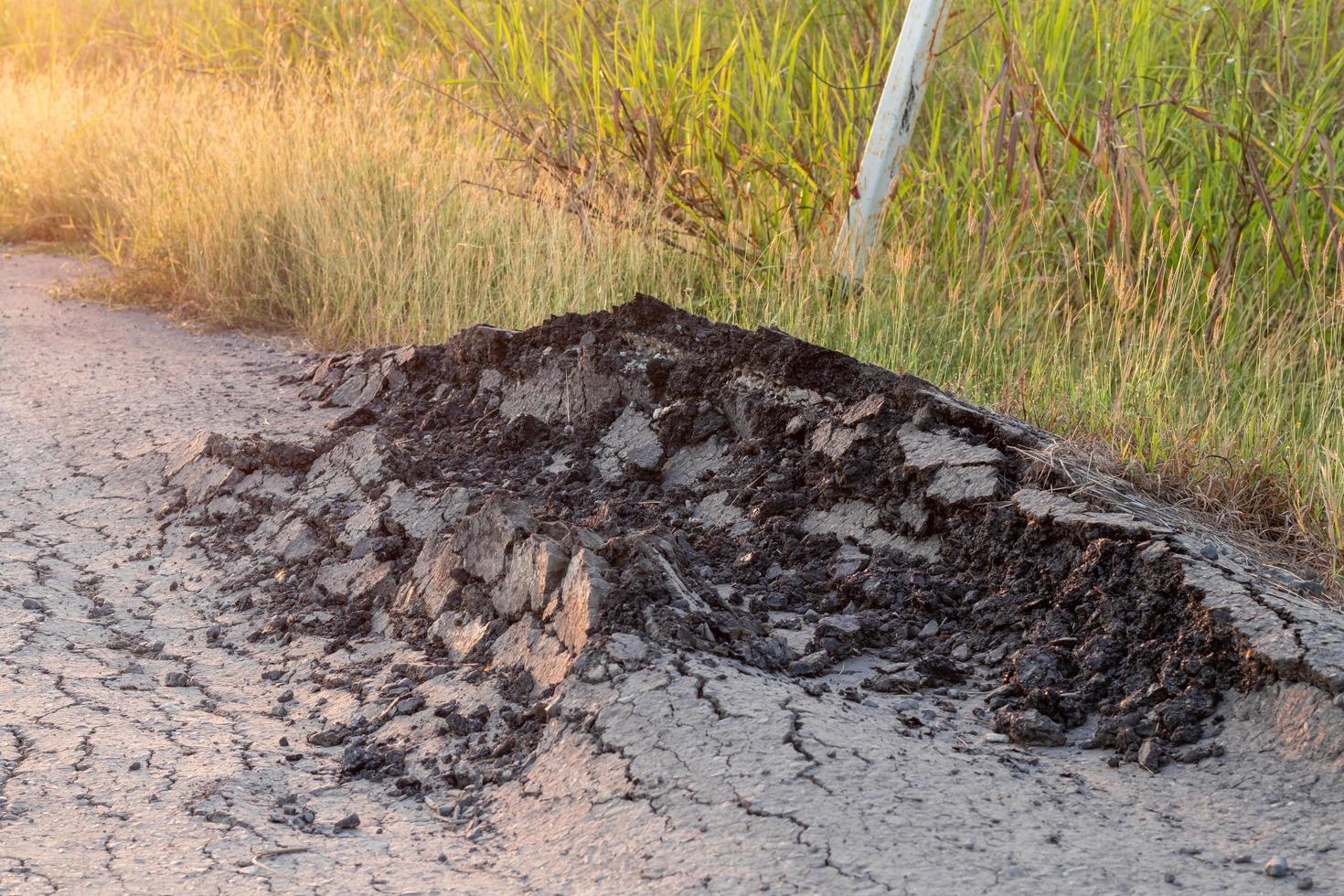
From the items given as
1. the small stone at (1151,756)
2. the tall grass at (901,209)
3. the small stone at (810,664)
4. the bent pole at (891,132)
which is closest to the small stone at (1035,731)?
the small stone at (1151,756)

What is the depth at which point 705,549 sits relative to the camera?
9.40 ft

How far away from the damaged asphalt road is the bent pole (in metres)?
1.08

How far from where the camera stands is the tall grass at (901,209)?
3648 mm

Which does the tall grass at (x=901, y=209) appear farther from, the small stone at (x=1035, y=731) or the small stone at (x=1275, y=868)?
the small stone at (x=1275, y=868)

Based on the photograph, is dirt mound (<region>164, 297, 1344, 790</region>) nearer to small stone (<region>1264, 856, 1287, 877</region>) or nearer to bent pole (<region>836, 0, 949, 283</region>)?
small stone (<region>1264, 856, 1287, 877</region>)

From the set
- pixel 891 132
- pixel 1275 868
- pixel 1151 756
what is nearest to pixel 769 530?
pixel 1151 756

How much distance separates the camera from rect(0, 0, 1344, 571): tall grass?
3648 mm

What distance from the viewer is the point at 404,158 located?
18.1 feet

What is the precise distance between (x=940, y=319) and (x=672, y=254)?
112 cm

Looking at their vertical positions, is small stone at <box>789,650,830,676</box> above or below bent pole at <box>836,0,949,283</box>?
below

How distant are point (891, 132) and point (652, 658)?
2.64m

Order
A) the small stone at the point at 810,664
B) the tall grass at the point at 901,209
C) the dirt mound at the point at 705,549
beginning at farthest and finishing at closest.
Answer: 1. the tall grass at the point at 901,209
2. the small stone at the point at 810,664
3. the dirt mound at the point at 705,549

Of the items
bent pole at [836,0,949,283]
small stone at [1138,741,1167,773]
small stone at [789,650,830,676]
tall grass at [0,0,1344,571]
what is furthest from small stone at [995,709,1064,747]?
bent pole at [836,0,949,283]

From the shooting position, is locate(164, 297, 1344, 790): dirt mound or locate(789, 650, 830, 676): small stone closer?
locate(164, 297, 1344, 790): dirt mound
